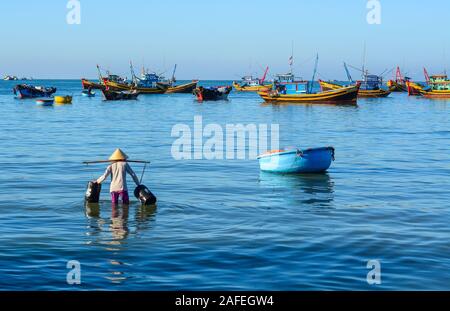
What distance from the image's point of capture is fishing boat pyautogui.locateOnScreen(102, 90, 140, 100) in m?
103

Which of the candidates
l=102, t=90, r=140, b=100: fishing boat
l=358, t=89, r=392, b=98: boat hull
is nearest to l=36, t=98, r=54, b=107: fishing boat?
l=102, t=90, r=140, b=100: fishing boat

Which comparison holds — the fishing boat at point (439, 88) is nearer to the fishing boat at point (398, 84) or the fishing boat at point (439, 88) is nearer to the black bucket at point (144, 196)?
the fishing boat at point (398, 84)

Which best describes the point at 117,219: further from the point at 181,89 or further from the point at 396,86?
the point at 396,86

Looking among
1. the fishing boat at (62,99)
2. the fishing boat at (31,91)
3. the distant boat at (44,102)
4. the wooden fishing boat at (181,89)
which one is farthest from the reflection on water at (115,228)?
the wooden fishing boat at (181,89)

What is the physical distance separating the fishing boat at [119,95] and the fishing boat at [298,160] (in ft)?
262

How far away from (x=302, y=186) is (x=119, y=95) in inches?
3364

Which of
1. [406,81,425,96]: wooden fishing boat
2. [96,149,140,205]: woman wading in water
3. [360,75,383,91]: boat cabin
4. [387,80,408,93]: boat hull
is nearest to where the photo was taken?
[96,149,140,205]: woman wading in water

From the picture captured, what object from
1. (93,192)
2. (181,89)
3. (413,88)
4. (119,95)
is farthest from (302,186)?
(181,89)

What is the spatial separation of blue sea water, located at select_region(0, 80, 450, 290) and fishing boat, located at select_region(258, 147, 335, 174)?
1.23 ft

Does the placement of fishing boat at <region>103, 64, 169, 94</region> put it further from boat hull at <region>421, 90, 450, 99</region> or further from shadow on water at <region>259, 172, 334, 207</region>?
shadow on water at <region>259, 172, 334, 207</region>

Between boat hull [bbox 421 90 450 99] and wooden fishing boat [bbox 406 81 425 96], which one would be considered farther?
wooden fishing boat [bbox 406 81 425 96]

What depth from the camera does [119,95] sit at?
348 feet
